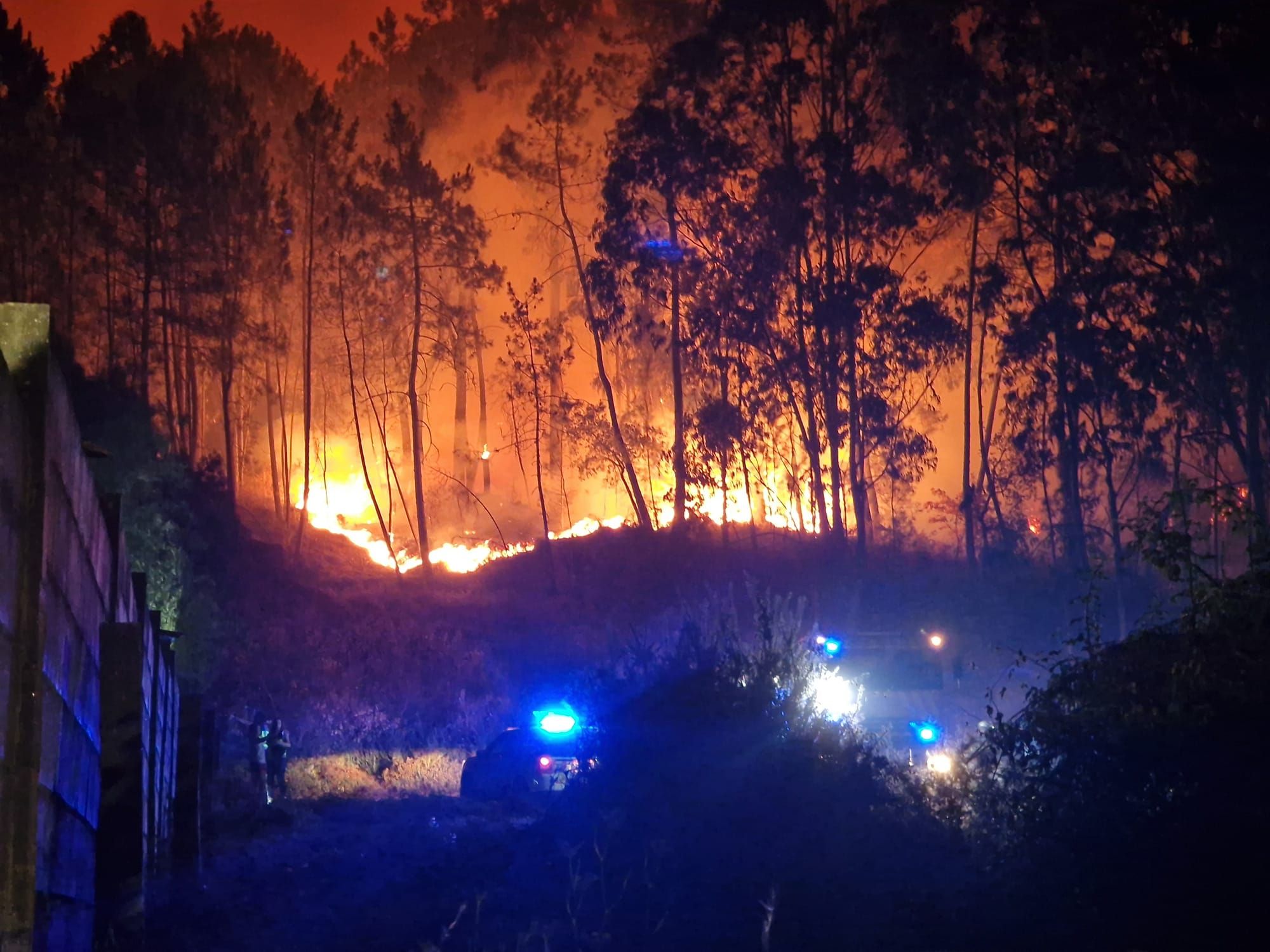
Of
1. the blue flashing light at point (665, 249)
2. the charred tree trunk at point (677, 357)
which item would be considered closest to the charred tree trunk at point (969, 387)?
the charred tree trunk at point (677, 357)

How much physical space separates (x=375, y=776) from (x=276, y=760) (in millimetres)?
2953

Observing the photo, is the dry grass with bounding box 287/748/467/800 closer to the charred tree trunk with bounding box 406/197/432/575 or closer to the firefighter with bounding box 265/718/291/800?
the firefighter with bounding box 265/718/291/800

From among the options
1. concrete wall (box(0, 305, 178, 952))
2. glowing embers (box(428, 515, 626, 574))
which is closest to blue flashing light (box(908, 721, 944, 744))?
concrete wall (box(0, 305, 178, 952))

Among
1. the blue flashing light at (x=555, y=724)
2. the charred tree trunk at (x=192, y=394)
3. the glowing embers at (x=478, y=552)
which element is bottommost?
the blue flashing light at (x=555, y=724)

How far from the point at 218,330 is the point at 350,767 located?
87.2ft

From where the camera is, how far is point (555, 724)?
12.2m

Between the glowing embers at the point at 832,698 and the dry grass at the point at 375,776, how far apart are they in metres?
6.57

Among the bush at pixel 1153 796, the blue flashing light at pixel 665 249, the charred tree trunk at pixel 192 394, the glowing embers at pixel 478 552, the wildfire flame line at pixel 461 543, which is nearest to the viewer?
the bush at pixel 1153 796

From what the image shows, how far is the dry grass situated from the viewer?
51.1 ft

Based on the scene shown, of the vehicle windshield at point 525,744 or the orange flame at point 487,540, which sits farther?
the orange flame at point 487,540

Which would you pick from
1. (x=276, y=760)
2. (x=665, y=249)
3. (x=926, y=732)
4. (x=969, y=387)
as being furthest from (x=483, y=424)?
(x=276, y=760)

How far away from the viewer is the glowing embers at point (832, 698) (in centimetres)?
920

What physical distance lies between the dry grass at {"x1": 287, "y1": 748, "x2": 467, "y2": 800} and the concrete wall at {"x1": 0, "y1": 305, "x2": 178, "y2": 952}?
9.57 meters

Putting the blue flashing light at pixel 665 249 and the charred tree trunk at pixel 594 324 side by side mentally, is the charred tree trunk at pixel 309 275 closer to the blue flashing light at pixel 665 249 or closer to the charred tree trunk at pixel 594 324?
the charred tree trunk at pixel 594 324
